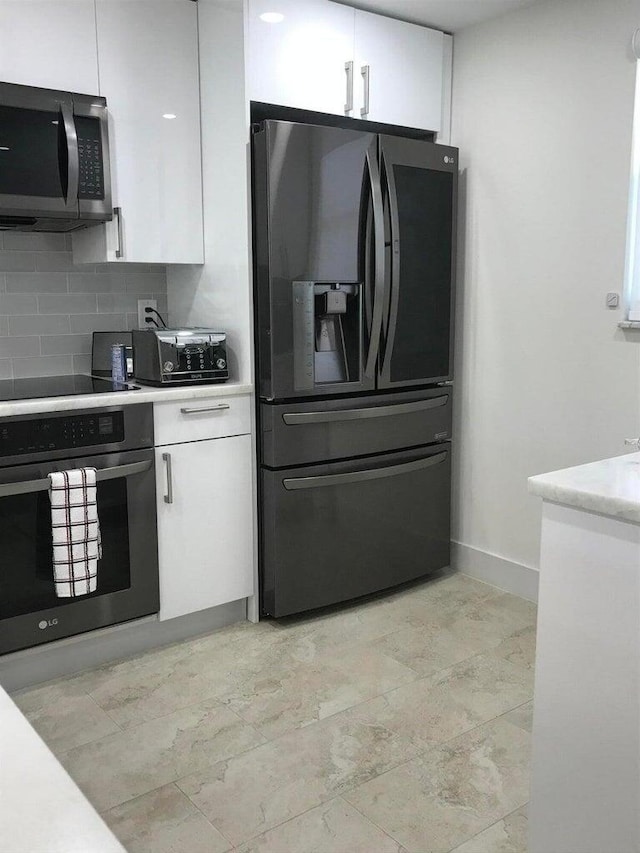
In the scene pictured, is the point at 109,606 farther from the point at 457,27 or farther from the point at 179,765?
the point at 457,27

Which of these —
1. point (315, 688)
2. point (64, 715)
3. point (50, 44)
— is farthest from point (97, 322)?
point (315, 688)

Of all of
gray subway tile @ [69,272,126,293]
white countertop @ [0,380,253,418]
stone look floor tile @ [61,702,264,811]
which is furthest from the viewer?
gray subway tile @ [69,272,126,293]

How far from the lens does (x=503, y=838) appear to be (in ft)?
6.24

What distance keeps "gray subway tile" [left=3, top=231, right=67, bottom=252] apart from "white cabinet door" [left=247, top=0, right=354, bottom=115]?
0.96 m

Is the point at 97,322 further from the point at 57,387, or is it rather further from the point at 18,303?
the point at 57,387

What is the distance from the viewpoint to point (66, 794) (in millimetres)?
728

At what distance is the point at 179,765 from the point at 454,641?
119 centimetres

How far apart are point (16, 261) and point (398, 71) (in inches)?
67.2

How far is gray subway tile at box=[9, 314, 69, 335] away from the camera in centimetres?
305

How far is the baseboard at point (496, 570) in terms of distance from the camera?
333 centimetres

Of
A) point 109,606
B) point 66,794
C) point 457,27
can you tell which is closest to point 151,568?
point 109,606

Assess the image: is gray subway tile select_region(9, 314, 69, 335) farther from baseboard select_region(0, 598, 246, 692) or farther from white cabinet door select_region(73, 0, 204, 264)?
baseboard select_region(0, 598, 246, 692)

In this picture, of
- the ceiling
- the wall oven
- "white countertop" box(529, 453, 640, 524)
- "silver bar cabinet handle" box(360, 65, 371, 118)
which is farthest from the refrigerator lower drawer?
the ceiling

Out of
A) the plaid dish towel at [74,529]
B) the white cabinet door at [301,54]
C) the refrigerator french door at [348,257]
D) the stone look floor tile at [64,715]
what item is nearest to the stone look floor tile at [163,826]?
the stone look floor tile at [64,715]
